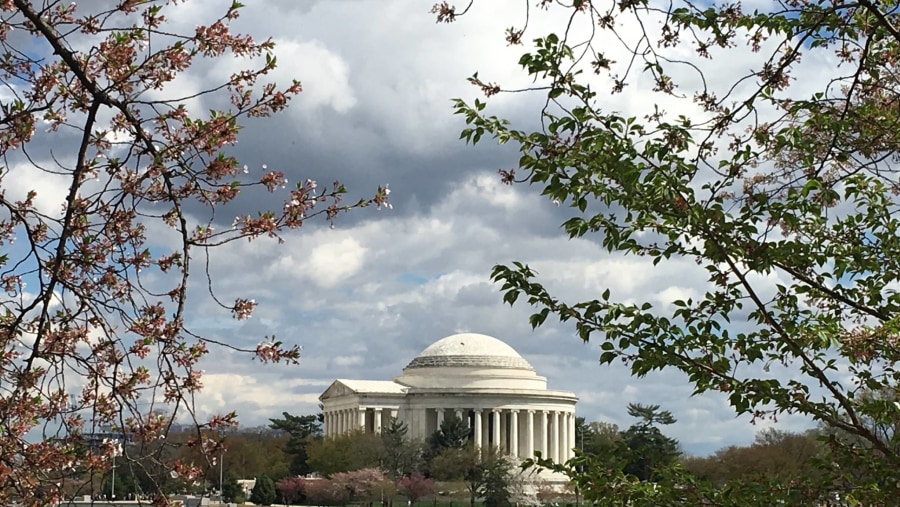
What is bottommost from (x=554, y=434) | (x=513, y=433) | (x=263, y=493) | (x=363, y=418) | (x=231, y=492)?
(x=263, y=493)

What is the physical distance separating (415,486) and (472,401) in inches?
918

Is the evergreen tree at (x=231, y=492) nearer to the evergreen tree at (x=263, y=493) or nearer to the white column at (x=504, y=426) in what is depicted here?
the evergreen tree at (x=263, y=493)

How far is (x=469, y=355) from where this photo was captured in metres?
111

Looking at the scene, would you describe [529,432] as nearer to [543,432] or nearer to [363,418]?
[543,432]

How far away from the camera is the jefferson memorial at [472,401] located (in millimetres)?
106062

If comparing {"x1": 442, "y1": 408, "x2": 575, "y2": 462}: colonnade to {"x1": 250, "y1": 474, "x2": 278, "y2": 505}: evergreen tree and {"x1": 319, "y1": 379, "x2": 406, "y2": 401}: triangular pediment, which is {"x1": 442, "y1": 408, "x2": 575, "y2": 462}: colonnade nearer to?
{"x1": 319, "y1": 379, "x2": 406, "y2": 401}: triangular pediment

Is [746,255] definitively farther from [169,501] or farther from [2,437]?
[2,437]

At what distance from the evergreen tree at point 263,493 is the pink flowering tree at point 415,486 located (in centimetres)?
921

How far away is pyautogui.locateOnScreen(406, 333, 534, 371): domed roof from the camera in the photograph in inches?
4350

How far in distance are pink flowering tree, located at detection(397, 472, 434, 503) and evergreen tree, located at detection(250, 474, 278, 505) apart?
921 centimetres

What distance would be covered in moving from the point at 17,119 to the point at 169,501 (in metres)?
2.43

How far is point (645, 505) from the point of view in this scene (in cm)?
997

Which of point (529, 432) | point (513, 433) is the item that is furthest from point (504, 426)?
point (529, 432)

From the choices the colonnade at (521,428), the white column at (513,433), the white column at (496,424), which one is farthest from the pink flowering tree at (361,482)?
the white column at (513,433)
